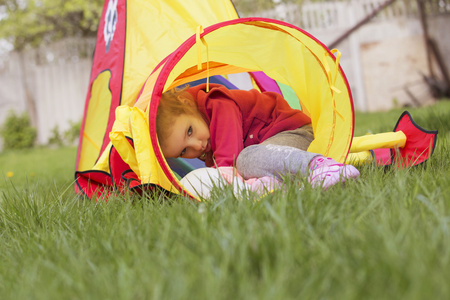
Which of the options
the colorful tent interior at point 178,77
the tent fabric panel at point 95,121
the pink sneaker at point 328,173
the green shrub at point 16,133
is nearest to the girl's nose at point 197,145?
the colorful tent interior at point 178,77

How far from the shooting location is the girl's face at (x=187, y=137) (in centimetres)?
189

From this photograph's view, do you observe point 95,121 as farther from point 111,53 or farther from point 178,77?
point 178,77

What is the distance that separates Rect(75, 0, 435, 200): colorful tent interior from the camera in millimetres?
1667

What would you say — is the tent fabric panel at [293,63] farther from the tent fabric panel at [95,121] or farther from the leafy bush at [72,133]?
the leafy bush at [72,133]

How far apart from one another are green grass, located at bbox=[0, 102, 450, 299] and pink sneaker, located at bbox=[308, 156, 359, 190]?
0.11 m

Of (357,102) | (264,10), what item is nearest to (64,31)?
(264,10)

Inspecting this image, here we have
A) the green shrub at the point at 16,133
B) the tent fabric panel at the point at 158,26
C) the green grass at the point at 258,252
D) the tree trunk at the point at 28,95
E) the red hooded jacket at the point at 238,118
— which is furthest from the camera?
the tree trunk at the point at 28,95

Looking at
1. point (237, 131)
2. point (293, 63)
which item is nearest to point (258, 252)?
point (237, 131)

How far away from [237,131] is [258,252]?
A: 1.10m

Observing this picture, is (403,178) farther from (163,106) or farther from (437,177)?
(163,106)

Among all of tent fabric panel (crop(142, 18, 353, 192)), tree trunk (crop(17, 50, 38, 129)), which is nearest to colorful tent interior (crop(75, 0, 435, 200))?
tent fabric panel (crop(142, 18, 353, 192))

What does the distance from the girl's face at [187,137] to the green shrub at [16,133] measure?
6306 millimetres

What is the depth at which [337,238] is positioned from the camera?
0.85m

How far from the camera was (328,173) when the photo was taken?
1.44 m
